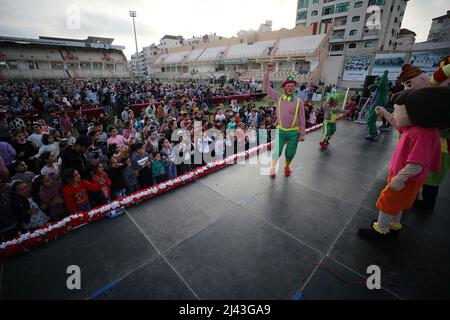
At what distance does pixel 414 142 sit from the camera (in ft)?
7.38

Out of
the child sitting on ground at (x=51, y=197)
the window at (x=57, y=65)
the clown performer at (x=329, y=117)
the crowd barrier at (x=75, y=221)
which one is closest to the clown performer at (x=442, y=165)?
the clown performer at (x=329, y=117)

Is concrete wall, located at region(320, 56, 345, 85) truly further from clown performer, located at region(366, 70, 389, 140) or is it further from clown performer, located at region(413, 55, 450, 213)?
clown performer, located at region(413, 55, 450, 213)

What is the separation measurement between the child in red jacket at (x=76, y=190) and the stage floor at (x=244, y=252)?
0.48 m

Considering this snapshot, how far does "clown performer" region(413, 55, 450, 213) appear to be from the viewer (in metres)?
3.03

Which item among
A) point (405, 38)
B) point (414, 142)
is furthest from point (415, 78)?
point (405, 38)

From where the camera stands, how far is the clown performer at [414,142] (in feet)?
6.84

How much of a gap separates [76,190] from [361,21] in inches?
1943

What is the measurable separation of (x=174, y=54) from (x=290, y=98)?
6834 cm

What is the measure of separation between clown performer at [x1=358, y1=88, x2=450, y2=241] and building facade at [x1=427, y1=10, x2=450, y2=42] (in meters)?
69.0

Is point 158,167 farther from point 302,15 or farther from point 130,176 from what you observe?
point 302,15

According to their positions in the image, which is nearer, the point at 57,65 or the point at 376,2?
the point at 376,2

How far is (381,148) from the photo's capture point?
642 cm
